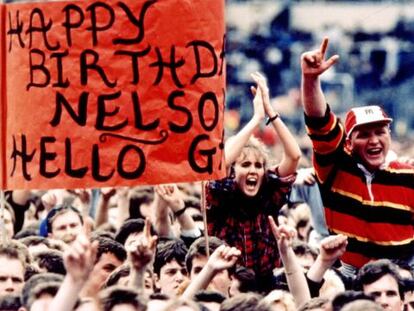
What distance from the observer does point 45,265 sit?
11.4 meters

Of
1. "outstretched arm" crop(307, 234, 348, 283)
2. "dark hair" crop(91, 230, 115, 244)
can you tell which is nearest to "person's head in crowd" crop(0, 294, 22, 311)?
"dark hair" crop(91, 230, 115, 244)

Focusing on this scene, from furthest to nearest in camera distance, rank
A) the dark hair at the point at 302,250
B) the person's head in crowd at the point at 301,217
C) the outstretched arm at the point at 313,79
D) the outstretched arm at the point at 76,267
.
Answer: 1. the person's head in crowd at the point at 301,217
2. the dark hair at the point at 302,250
3. the outstretched arm at the point at 313,79
4. the outstretched arm at the point at 76,267

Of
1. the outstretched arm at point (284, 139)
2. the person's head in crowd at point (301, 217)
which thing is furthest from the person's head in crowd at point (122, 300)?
the person's head in crowd at point (301, 217)

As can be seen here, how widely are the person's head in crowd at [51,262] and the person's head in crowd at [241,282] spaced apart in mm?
856

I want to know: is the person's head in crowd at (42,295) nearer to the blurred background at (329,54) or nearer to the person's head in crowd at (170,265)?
the person's head in crowd at (170,265)

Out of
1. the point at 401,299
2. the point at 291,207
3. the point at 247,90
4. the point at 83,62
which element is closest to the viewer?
the point at 83,62

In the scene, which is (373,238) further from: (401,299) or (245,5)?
(245,5)

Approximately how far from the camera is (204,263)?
11.1 metres

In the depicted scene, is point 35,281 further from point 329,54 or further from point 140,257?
point 329,54

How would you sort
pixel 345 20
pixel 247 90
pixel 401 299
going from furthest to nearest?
pixel 345 20 → pixel 247 90 → pixel 401 299

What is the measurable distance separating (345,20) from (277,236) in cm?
3411

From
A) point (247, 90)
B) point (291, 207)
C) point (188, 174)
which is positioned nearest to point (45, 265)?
point (188, 174)

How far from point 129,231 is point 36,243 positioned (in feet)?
1.66

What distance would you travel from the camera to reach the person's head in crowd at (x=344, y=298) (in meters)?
9.70
